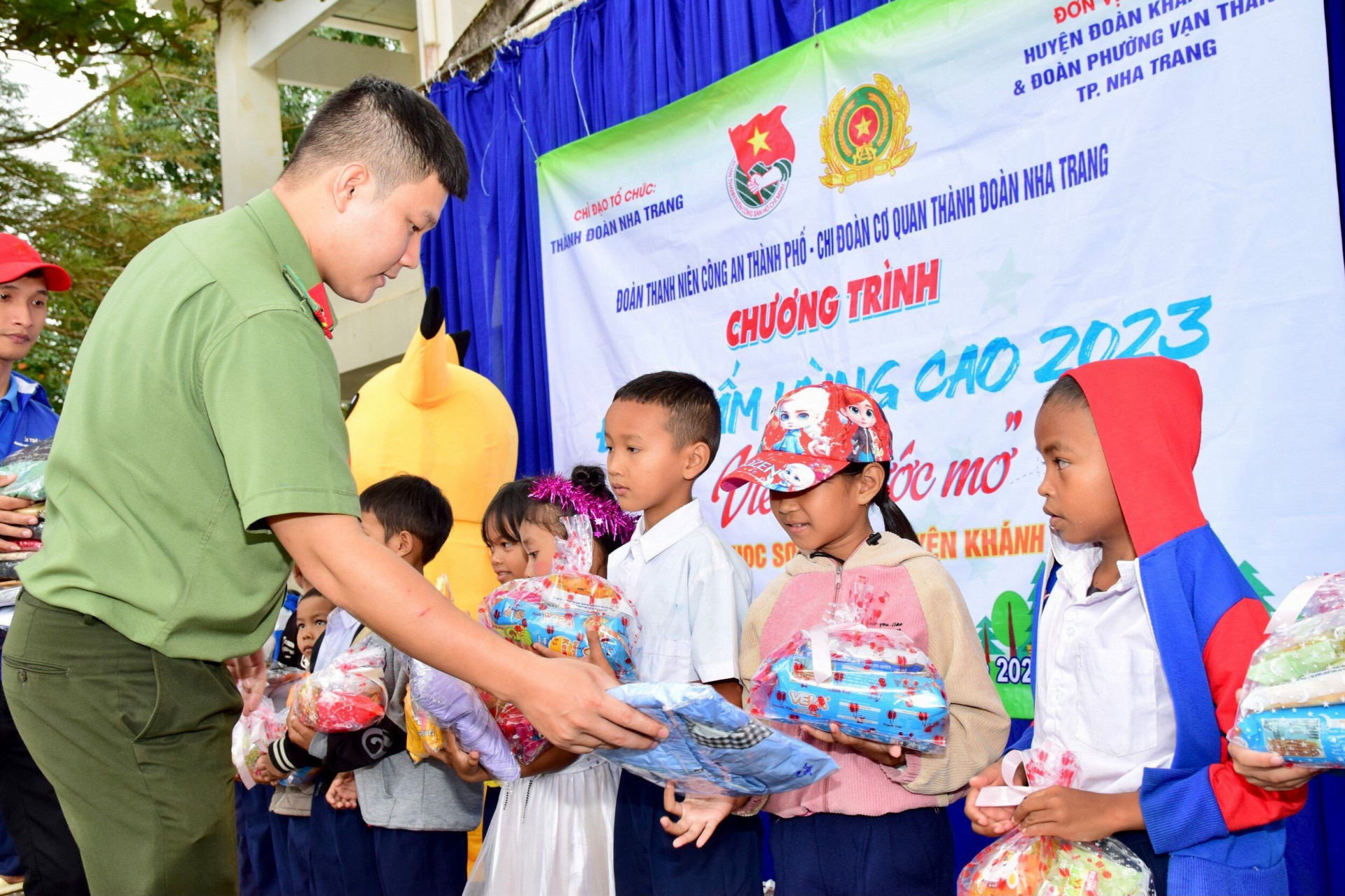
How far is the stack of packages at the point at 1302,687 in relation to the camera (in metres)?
1.35

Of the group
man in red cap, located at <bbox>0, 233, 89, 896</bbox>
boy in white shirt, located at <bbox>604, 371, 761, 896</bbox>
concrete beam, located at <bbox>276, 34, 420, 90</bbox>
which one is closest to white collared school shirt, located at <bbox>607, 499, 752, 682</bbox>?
boy in white shirt, located at <bbox>604, 371, 761, 896</bbox>

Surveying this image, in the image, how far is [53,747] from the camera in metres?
1.51

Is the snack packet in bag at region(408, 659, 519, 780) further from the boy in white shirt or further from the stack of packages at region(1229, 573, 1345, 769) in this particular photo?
the stack of packages at region(1229, 573, 1345, 769)

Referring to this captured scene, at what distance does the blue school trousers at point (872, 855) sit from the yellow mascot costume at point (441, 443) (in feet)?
6.02

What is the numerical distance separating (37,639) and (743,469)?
1.26 metres

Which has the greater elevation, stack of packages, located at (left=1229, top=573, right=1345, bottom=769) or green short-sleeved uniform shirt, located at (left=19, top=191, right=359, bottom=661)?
green short-sleeved uniform shirt, located at (left=19, top=191, right=359, bottom=661)

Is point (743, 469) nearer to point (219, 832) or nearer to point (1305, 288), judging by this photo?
point (219, 832)

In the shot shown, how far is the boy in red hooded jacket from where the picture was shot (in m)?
1.60

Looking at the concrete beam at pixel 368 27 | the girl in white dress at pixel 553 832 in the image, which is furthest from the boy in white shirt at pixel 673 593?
the concrete beam at pixel 368 27

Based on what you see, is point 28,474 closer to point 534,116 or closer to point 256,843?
point 256,843

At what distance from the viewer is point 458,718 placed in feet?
7.20

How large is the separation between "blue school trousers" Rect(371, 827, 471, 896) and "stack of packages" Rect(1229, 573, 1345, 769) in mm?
1962

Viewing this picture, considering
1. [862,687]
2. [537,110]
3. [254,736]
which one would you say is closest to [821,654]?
[862,687]

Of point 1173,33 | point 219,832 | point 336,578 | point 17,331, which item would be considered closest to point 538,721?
point 336,578
